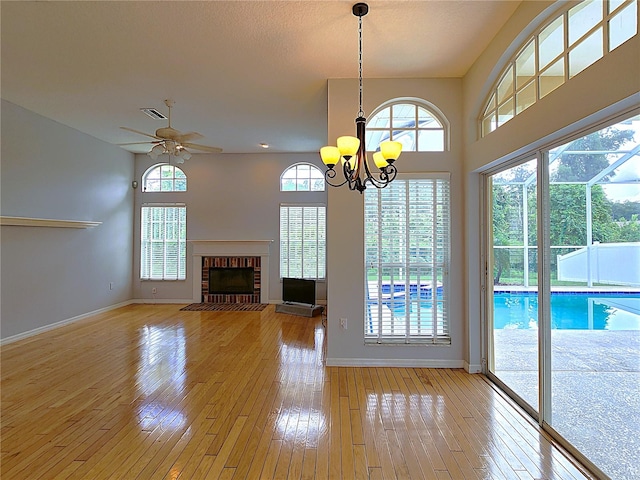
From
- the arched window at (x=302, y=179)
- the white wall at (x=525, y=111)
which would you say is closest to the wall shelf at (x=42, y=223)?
the arched window at (x=302, y=179)

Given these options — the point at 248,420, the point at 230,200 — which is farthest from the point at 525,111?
the point at 230,200

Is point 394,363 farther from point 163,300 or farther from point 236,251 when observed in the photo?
point 163,300

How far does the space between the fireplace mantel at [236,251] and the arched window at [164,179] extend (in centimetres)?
131

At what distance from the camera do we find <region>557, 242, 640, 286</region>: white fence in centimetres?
192

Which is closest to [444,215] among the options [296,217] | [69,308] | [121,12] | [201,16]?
[201,16]

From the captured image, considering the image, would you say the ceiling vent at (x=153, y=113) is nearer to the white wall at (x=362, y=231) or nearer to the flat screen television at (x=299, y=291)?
the white wall at (x=362, y=231)

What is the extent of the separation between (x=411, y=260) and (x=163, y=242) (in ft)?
19.3

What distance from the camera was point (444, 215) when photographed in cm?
384

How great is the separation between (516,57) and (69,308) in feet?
23.3

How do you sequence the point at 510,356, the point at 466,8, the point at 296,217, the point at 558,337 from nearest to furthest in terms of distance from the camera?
the point at 558,337 → the point at 466,8 → the point at 510,356 → the point at 296,217

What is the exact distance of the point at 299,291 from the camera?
689 centimetres

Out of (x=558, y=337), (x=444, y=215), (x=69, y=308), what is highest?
(x=444, y=215)

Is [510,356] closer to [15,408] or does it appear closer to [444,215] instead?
[444,215]

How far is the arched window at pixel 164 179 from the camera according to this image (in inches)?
300
